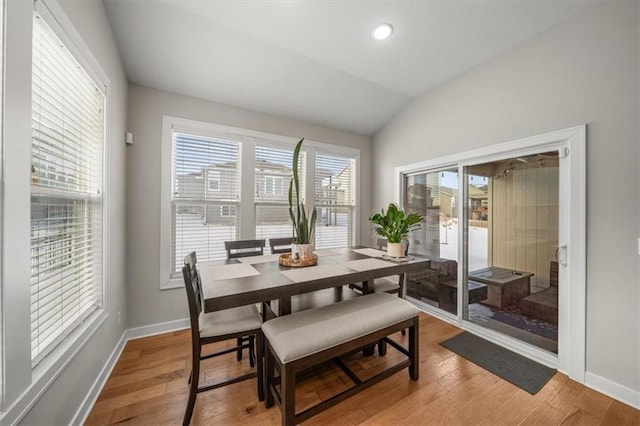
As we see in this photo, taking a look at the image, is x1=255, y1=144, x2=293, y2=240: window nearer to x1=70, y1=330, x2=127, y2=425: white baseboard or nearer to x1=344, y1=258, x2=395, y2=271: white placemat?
x1=344, y1=258, x2=395, y2=271: white placemat

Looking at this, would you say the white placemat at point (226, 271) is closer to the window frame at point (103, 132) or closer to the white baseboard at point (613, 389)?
the window frame at point (103, 132)

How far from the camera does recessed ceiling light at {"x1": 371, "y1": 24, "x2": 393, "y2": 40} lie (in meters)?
2.05

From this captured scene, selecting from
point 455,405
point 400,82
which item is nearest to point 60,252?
point 455,405

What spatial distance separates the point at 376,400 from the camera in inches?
65.4

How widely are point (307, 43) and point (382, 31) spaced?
2.26 ft

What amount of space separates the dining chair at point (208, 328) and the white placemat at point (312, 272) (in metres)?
0.42

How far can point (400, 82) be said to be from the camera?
2861mm

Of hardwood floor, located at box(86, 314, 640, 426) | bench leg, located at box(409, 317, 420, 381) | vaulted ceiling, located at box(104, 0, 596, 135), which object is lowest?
hardwood floor, located at box(86, 314, 640, 426)

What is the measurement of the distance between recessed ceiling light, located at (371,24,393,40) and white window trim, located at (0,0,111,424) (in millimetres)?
2114

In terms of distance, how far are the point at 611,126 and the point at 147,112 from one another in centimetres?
404

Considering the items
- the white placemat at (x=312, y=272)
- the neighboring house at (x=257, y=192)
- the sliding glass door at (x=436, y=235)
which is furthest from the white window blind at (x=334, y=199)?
the white placemat at (x=312, y=272)

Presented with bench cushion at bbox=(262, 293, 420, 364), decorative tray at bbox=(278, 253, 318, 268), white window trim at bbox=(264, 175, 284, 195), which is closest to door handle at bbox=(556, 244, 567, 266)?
bench cushion at bbox=(262, 293, 420, 364)

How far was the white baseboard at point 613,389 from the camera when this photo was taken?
1608 millimetres

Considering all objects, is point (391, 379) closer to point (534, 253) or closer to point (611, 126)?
point (534, 253)
